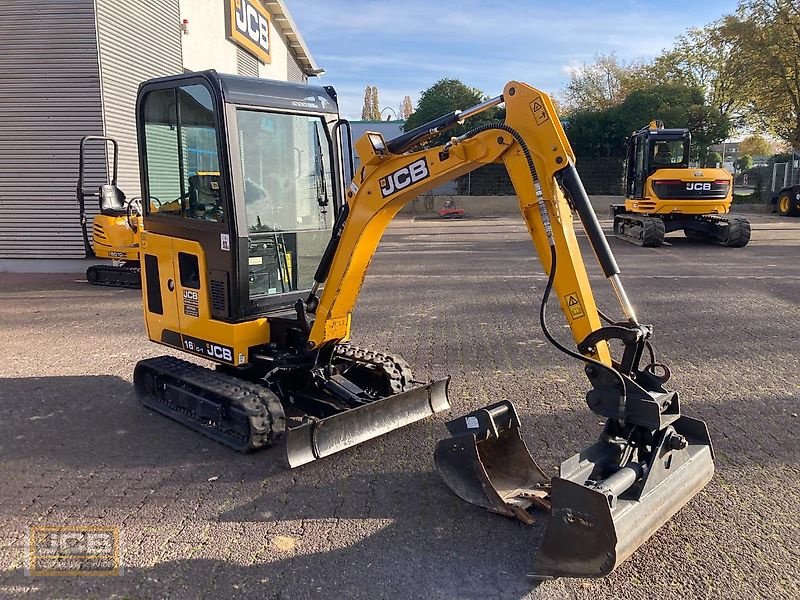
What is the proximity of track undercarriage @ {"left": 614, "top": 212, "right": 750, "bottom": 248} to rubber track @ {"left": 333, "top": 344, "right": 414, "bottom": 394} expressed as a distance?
1287 cm

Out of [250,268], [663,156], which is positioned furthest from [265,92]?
[663,156]

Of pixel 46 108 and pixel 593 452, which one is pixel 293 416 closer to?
pixel 593 452

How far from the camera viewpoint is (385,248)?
17.4 meters

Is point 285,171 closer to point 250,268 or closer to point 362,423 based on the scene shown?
point 250,268

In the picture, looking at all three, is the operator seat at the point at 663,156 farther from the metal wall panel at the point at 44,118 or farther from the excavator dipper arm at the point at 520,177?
the excavator dipper arm at the point at 520,177

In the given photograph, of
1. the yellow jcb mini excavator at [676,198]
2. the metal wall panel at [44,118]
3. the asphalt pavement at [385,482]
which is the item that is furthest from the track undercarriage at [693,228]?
the metal wall panel at [44,118]

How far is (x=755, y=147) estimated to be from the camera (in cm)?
5312

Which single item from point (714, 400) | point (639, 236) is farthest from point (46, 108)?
point (639, 236)

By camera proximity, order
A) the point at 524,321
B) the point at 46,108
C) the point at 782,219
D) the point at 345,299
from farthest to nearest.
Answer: the point at 782,219
the point at 46,108
the point at 524,321
the point at 345,299

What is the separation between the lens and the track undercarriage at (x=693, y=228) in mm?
16391

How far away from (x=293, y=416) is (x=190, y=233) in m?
1.68

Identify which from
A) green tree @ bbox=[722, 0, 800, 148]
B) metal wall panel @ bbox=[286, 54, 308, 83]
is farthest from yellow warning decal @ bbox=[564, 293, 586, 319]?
green tree @ bbox=[722, 0, 800, 148]

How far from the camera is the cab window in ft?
15.9

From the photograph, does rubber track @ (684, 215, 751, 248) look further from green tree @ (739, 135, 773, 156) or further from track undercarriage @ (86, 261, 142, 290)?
green tree @ (739, 135, 773, 156)
